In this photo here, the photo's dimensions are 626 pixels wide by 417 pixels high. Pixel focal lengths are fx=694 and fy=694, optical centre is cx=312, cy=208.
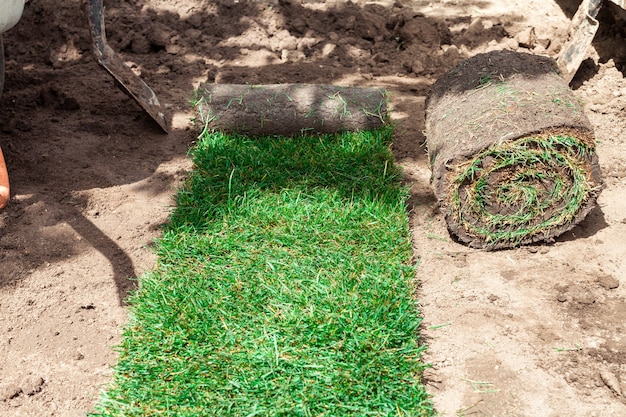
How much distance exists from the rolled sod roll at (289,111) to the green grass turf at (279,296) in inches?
6.5

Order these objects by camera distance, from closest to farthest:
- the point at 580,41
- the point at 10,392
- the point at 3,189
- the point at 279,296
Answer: the point at 3,189 < the point at 10,392 < the point at 279,296 < the point at 580,41

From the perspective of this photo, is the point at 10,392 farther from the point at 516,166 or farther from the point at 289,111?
the point at 516,166

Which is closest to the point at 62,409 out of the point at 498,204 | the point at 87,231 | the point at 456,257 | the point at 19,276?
the point at 19,276

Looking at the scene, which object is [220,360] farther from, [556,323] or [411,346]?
[556,323]

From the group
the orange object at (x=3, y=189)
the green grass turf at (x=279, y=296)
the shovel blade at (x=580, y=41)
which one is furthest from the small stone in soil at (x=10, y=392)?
the shovel blade at (x=580, y=41)

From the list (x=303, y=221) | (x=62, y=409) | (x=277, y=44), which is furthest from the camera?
(x=277, y=44)

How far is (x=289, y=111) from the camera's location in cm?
461

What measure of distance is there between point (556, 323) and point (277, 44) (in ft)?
11.1

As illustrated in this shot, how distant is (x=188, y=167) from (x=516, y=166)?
2.05 meters

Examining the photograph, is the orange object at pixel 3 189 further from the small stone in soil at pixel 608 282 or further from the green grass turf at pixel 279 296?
the small stone in soil at pixel 608 282

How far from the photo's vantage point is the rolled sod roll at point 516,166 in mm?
3564

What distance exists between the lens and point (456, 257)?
3740 mm

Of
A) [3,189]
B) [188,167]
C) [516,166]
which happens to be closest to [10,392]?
[3,189]

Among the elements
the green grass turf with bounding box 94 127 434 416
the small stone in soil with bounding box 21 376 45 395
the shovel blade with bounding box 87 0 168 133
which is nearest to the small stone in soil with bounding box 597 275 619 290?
the green grass turf with bounding box 94 127 434 416
